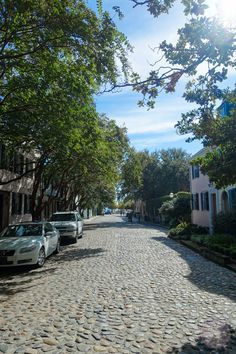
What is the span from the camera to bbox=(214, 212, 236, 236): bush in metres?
17.8

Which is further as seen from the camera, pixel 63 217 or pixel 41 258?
pixel 63 217

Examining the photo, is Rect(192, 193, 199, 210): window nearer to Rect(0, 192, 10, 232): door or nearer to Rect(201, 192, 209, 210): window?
Rect(201, 192, 209, 210): window

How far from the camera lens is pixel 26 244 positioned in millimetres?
A: 11711

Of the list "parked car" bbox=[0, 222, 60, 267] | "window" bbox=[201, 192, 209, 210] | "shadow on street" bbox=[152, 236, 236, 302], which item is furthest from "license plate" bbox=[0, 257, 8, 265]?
"window" bbox=[201, 192, 209, 210]

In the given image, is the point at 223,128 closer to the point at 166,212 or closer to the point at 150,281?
the point at 150,281

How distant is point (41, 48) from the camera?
32.7ft

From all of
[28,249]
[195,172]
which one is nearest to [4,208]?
[195,172]

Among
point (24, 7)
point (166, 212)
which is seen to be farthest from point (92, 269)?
point (166, 212)

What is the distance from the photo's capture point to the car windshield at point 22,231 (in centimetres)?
1314

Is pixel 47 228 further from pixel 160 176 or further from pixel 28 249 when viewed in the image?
pixel 160 176

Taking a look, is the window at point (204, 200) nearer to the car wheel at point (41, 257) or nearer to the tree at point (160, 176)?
the car wheel at point (41, 257)

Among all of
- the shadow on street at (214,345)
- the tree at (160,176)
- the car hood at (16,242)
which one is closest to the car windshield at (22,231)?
the car hood at (16,242)

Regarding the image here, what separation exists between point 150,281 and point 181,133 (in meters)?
3.99

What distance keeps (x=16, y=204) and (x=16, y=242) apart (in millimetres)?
18493
